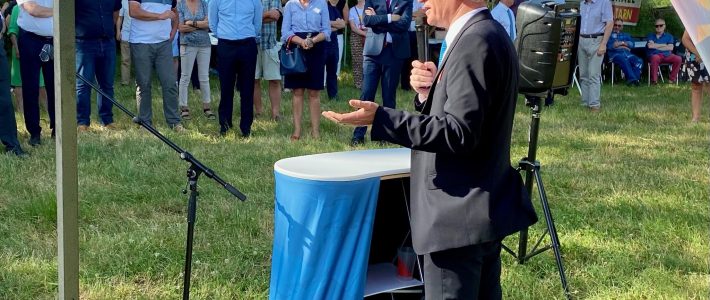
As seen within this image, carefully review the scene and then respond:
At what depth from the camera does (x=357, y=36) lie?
44.4ft

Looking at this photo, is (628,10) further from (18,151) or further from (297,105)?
(18,151)

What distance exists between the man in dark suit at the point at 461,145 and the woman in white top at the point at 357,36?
968cm

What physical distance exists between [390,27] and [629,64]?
9690 millimetres

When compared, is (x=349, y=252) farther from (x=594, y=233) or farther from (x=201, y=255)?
(x=594, y=233)

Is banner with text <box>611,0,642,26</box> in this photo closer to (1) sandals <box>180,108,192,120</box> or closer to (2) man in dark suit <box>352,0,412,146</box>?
(2) man in dark suit <box>352,0,412,146</box>

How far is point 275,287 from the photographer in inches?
145

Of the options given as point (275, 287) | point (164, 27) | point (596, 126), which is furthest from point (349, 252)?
point (596, 126)

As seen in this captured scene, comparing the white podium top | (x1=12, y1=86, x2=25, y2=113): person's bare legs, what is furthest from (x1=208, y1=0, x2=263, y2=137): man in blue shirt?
the white podium top

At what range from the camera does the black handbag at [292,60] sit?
27.2ft

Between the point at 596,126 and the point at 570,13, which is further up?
the point at 570,13

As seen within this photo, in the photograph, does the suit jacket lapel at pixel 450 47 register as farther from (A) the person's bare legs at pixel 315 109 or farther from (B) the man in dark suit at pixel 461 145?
(A) the person's bare legs at pixel 315 109

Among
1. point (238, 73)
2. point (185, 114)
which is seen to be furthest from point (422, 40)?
point (185, 114)

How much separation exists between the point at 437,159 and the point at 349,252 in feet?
3.12

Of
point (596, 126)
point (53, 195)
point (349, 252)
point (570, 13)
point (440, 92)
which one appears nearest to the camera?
point (440, 92)
